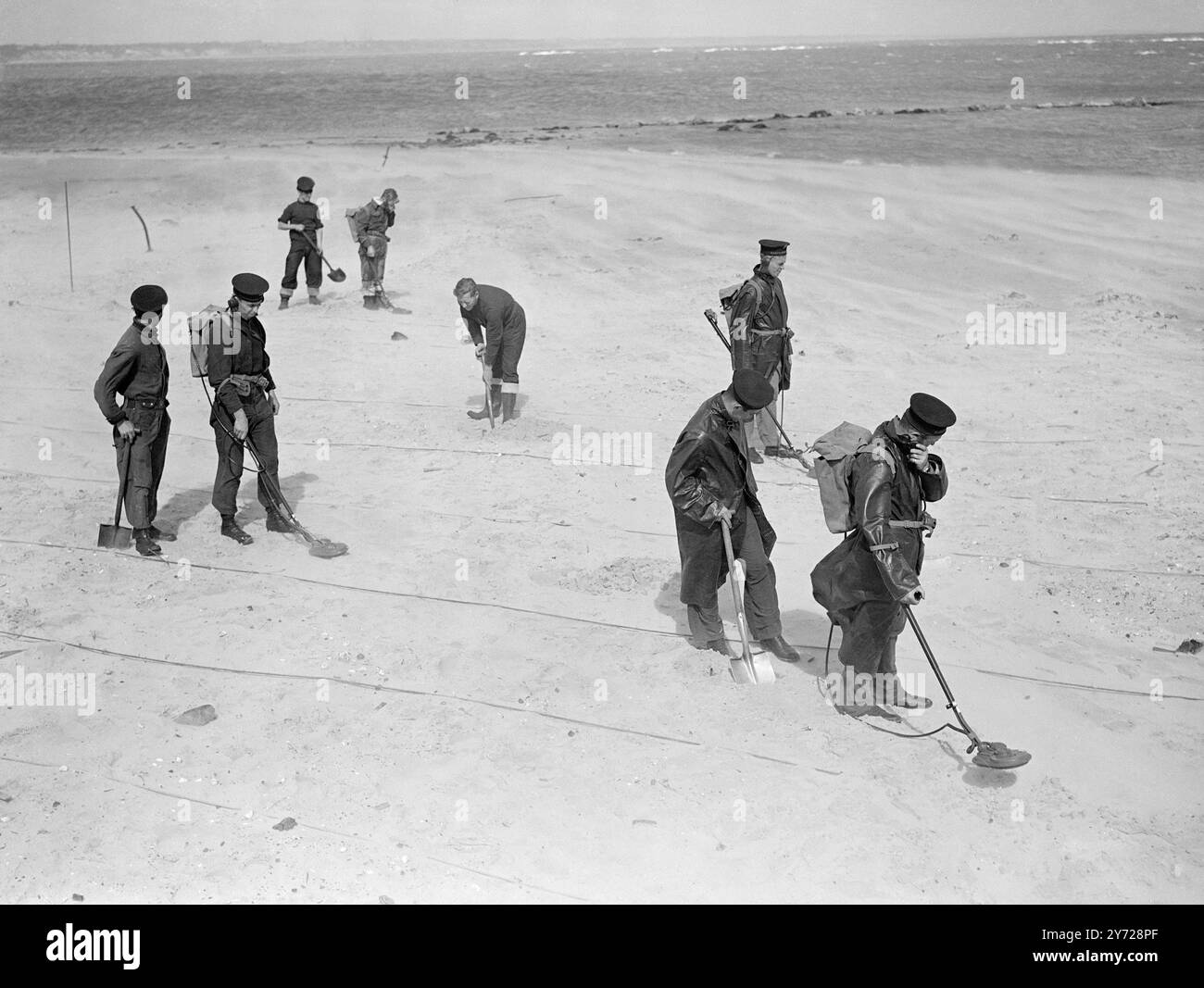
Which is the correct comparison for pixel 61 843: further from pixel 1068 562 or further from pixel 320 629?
pixel 1068 562

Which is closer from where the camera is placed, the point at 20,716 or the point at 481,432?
the point at 20,716

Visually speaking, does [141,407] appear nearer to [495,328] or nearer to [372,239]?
[495,328]

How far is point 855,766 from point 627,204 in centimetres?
1556

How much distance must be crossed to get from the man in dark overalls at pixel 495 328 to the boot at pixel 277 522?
2658 mm

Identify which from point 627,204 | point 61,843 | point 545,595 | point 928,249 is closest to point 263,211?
point 627,204

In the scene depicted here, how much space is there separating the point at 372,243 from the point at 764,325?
654 cm

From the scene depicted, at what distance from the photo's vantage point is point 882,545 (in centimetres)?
542

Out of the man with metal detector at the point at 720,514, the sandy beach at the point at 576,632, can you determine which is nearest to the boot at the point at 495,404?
the sandy beach at the point at 576,632

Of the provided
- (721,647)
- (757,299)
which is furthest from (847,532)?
(757,299)

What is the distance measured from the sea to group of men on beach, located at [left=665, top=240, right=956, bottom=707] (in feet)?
74.8

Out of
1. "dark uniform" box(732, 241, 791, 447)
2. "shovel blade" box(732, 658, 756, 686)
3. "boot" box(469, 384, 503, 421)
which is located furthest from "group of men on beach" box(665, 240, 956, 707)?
"boot" box(469, 384, 503, 421)

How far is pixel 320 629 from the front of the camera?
6879mm

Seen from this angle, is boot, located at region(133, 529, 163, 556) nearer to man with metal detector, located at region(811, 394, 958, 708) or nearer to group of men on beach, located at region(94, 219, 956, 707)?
group of men on beach, located at region(94, 219, 956, 707)

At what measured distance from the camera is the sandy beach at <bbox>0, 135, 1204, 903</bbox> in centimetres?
500
